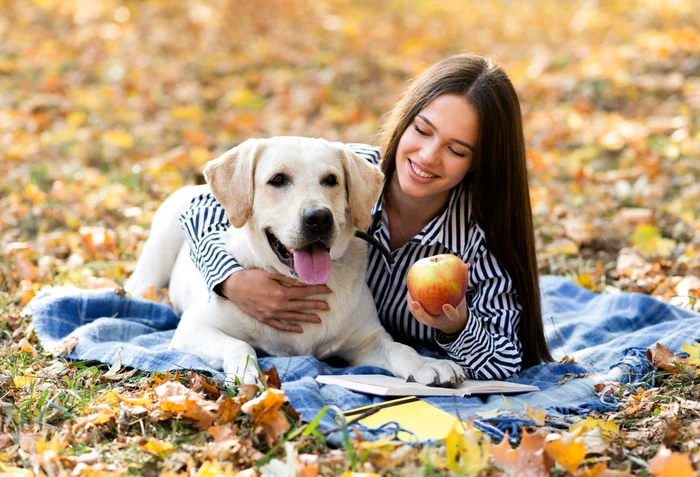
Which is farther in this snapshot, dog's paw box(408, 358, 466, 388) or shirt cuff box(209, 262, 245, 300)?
shirt cuff box(209, 262, 245, 300)

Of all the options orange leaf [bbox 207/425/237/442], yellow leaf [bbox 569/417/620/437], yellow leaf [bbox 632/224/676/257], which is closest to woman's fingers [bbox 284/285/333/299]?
orange leaf [bbox 207/425/237/442]

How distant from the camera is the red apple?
3.08 meters

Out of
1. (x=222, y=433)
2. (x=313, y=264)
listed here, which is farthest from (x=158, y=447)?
(x=313, y=264)

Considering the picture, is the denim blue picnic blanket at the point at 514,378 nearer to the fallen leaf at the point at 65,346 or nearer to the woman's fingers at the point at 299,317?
the fallen leaf at the point at 65,346

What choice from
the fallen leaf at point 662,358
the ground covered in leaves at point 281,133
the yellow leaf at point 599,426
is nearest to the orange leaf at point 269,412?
the ground covered in leaves at point 281,133

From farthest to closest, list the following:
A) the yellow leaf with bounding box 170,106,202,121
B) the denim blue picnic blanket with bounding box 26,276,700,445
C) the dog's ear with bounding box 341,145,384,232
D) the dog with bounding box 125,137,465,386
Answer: the yellow leaf with bounding box 170,106,202,121, the dog's ear with bounding box 341,145,384,232, the dog with bounding box 125,137,465,386, the denim blue picnic blanket with bounding box 26,276,700,445

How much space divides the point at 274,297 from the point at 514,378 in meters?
1.16

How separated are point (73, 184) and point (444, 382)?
4267 mm

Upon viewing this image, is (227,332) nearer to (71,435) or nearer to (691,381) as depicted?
(71,435)

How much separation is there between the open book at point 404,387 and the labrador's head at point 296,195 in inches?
18.5

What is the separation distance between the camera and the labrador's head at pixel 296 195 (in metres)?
3.26

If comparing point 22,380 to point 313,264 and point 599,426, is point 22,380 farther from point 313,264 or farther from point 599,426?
point 599,426

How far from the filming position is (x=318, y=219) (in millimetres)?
3176

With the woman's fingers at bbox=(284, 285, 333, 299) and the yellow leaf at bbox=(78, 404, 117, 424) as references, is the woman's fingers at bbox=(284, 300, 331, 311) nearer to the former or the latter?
the woman's fingers at bbox=(284, 285, 333, 299)
